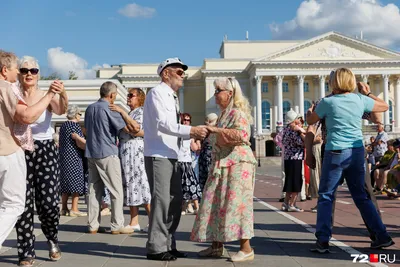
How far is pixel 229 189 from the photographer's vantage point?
17.7 ft

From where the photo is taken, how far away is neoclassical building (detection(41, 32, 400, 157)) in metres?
68.8

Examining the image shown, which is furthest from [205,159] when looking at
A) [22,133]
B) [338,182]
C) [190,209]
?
[22,133]

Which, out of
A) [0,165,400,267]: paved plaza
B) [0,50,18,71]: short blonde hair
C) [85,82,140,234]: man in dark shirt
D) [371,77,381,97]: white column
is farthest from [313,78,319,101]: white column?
[0,50,18,71]: short blonde hair

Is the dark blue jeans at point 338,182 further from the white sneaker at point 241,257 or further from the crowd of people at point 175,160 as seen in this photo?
the white sneaker at point 241,257

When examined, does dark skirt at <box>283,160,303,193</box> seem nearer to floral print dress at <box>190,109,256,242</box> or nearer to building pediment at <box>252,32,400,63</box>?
floral print dress at <box>190,109,256,242</box>

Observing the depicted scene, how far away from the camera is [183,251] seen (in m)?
6.11

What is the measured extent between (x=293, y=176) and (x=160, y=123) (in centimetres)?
563

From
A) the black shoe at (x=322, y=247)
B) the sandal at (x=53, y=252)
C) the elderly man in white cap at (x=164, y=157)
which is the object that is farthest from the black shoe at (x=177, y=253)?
the black shoe at (x=322, y=247)

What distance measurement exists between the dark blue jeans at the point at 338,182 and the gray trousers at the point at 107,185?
2877mm

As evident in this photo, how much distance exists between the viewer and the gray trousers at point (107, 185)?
7.43m

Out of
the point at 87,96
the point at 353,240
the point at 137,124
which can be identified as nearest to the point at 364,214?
the point at 353,240

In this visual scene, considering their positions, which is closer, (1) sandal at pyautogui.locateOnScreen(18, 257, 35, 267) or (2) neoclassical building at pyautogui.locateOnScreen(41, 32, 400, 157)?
(1) sandal at pyautogui.locateOnScreen(18, 257, 35, 267)

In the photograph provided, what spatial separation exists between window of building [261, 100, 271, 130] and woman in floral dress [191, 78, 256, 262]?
66171 millimetres

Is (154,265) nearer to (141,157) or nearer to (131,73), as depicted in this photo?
(141,157)
